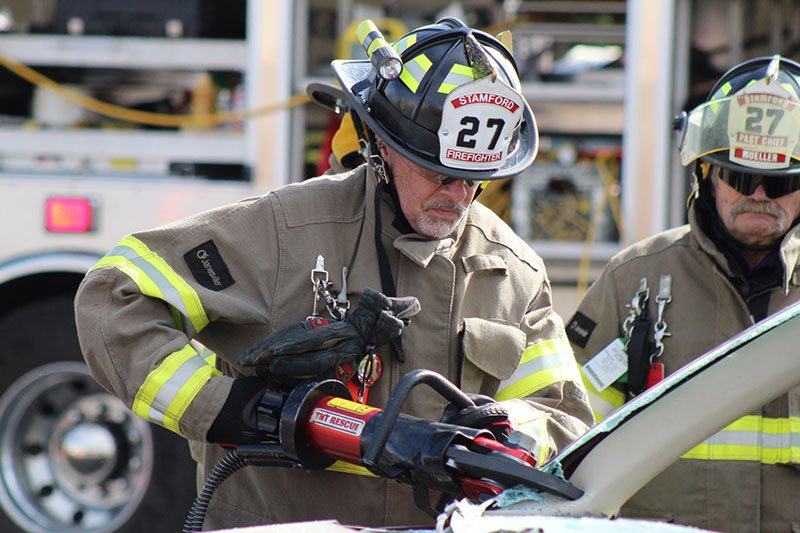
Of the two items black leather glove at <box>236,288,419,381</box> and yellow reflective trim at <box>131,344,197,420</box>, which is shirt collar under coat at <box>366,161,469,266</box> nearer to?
black leather glove at <box>236,288,419,381</box>

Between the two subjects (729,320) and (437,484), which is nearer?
(437,484)

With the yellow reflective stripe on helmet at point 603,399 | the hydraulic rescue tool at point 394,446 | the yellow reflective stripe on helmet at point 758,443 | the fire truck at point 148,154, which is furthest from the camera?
the fire truck at point 148,154

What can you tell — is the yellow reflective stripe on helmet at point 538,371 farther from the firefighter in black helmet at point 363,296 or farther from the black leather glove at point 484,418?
the black leather glove at point 484,418

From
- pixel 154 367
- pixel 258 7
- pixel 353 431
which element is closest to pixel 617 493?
pixel 353 431

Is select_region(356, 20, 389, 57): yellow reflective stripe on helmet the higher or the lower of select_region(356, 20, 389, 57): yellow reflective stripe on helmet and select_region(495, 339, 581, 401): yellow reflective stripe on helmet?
the higher

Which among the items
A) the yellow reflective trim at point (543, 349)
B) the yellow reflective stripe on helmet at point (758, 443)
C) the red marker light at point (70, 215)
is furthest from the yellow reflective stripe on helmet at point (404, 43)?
the red marker light at point (70, 215)

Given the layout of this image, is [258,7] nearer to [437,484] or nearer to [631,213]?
[631,213]

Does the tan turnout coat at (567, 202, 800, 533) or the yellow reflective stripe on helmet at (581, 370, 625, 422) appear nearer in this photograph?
the tan turnout coat at (567, 202, 800, 533)

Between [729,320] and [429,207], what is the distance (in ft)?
3.26

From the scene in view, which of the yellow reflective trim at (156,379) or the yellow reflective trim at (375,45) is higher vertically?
the yellow reflective trim at (375,45)

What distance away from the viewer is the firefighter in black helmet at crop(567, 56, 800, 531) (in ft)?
8.17

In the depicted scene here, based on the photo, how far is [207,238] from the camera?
202 centimetres

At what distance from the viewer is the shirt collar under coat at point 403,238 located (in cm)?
213

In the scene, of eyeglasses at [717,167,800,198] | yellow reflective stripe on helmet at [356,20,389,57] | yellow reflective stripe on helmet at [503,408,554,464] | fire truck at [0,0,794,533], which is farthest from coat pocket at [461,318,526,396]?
fire truck at [0,0,794,533]
